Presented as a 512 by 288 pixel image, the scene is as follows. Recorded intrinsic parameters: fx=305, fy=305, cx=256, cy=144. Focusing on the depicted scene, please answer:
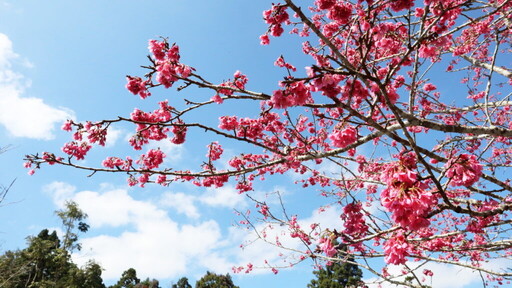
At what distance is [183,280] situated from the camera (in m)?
47.4

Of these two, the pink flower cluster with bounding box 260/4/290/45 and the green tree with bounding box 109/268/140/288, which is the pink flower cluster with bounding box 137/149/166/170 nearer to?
the pink flower cluster with bounding box 260/4/290/45


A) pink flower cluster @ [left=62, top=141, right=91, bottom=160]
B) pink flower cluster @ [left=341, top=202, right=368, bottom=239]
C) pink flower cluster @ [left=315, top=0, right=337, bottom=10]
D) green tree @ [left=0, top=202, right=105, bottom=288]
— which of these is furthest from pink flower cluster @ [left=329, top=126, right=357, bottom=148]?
green tree @ [left=0, top=202, right=105, bottom=288]

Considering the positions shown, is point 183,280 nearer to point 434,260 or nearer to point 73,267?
point 73,267

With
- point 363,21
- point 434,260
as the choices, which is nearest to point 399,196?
point 363,21

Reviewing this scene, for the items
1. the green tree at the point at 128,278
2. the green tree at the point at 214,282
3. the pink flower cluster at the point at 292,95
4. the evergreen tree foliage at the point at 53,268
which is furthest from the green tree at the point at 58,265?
the pink flower cluster at the point at 292,95

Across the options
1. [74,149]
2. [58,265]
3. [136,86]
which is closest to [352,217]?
[136,86]

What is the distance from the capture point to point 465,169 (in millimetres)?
2215

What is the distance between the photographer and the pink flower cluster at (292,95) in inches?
100

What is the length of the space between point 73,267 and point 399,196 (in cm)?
2685

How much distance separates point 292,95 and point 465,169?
140 cm

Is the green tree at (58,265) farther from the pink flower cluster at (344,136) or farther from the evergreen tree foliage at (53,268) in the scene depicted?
the pink flower cluster at (344,136)

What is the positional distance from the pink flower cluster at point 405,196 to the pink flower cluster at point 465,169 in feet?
1.09

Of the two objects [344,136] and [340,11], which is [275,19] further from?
[344,136]

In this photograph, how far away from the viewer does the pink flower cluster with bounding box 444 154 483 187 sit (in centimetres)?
218
